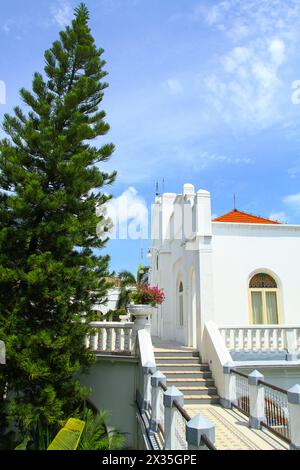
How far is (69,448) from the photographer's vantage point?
5.52 metres

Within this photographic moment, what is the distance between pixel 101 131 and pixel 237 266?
17.8 ft

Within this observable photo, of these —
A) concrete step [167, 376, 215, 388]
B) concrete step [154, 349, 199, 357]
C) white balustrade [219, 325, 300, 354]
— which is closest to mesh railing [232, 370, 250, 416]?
concrete step [167, 376, 215, 388]

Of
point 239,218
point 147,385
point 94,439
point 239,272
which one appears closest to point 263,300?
point 239,272

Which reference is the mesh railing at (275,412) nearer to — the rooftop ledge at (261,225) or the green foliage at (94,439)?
the green foliage at (94,439)

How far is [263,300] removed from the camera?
10.4 m

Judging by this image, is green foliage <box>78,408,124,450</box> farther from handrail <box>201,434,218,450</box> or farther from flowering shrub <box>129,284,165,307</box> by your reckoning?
handrail <box>201,434,218,450</box>

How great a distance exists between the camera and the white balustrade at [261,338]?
908 cm

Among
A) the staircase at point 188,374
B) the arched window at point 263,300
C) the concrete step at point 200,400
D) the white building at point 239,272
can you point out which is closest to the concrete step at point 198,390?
the staircase at point 188,374

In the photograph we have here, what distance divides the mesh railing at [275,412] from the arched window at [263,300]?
4.12 m

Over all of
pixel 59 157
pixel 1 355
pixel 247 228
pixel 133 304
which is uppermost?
pixel 59 157

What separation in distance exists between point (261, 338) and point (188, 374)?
2305 mm

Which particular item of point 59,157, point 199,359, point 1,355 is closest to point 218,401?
point 199,359

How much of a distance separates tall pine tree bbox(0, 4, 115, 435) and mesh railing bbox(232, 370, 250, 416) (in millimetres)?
3217

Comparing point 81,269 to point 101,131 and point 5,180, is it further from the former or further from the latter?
point 101,131
